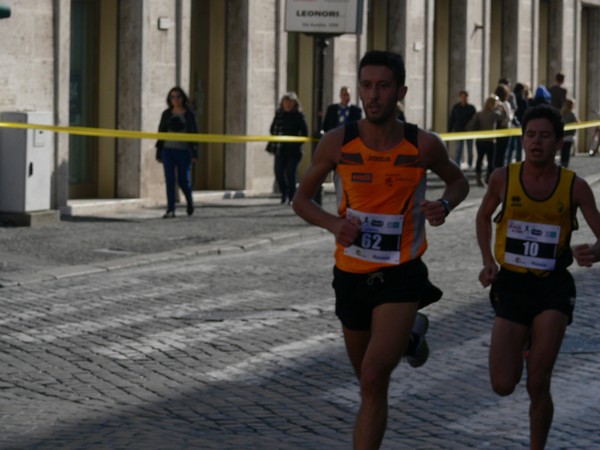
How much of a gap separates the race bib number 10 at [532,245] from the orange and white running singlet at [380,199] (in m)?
→ 0.61

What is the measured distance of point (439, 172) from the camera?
7469 mm

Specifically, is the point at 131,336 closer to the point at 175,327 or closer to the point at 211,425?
the point at 175,327

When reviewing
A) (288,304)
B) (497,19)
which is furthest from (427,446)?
(497,19)

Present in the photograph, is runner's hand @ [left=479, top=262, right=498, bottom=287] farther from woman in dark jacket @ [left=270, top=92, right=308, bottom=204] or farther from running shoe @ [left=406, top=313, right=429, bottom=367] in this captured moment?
woman in dark jacket @ [left=270, top=92, right=308, bottom=204]

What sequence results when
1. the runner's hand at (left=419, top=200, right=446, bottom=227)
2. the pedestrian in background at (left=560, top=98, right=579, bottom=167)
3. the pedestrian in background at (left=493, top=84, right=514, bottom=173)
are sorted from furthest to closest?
1. the pedestrian in background at (left=560, top=98, right=579, bottom=167)
2. the pedestrian in background at (left=493, top=84, right=514, bottom=173)
3. the runner's hand at (left=419, top=200, right=446, bottom=227)

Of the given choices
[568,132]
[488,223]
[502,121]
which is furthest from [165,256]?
[568,132]

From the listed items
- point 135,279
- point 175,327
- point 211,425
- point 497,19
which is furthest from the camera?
point 497,19

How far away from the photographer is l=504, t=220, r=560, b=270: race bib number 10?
24.9ft

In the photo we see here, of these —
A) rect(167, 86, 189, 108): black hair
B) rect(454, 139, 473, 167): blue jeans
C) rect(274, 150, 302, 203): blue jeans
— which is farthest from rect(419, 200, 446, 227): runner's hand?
rect(454, 139, 473, 167): blue jeans

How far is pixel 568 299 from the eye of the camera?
7625 millimetres

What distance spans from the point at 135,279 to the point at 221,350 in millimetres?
4368

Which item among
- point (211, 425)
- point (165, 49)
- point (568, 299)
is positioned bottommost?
point (211, 425)

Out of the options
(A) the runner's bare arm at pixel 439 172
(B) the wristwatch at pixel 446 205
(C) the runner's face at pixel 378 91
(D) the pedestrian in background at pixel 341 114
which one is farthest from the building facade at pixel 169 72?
(C) the runner's face at pixel 378 91

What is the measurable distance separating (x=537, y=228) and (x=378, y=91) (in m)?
1.04
